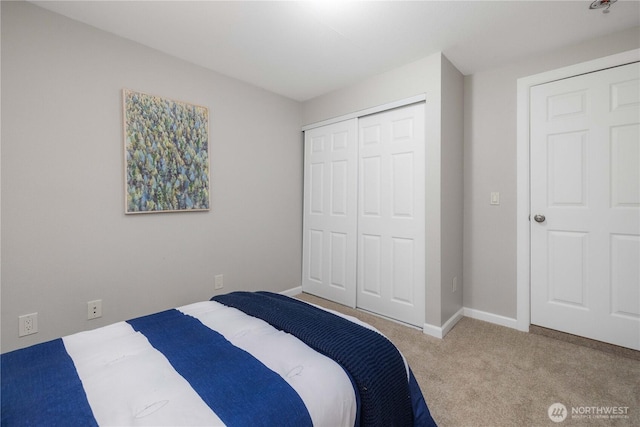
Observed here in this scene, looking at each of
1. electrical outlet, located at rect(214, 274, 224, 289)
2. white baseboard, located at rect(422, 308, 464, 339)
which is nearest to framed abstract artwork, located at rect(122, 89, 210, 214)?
electrical outlet, located at rect(214, 274, 224, 289)

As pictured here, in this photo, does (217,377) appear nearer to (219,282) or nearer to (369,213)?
(219,282)

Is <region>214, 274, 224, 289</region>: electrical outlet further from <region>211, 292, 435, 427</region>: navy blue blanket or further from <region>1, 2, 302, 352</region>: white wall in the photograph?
<region>211, 292, 435, 427</region>: navy blue blanket

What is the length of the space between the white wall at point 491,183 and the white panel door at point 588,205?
6.7 inches

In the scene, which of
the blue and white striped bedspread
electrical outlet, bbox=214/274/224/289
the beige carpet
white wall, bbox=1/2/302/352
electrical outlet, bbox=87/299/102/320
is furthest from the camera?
electrical outlet, bbox=214/274/224/289

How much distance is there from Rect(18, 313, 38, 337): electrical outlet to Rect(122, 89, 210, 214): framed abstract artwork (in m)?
0.84

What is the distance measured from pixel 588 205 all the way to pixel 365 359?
7.51ft

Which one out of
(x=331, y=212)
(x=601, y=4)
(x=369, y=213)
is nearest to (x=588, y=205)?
(x=601, y=4)

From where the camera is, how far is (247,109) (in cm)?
298

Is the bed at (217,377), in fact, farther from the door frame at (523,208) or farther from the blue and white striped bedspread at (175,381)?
the door frame at (523,208)

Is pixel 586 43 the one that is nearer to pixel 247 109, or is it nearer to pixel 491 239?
pixel 491 239

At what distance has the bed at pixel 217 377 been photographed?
820 millimetres

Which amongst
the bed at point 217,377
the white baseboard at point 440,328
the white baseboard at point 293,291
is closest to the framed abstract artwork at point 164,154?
the bed at point 217,377

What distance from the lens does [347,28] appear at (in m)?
2.07

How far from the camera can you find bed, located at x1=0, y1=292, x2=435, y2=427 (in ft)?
2.69
